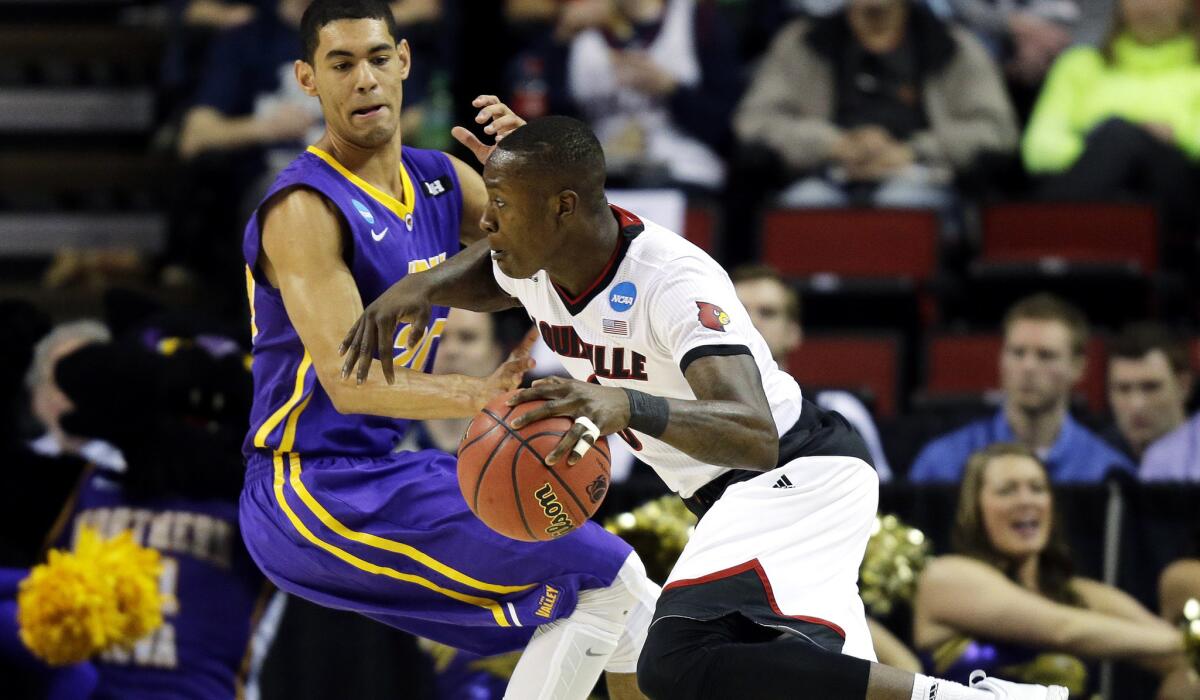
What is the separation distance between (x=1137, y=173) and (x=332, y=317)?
6236mm

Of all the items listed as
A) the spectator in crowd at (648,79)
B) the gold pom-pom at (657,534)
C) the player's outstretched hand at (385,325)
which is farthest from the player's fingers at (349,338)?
the spectator in crowd at (648,79)

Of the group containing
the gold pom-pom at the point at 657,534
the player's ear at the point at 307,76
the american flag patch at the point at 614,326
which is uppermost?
the player's ear at the point at 307,76

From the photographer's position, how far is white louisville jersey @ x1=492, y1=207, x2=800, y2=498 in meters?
4.10

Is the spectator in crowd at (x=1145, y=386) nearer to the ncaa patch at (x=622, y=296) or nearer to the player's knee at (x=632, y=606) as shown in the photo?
the player's knee at (x=632, y=606)

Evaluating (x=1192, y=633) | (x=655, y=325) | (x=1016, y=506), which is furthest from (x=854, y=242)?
(x=655, y=325)

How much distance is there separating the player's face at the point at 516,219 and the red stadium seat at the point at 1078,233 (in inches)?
209

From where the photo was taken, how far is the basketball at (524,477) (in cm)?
392

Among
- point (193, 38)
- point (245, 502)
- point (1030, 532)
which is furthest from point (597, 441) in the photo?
point (193, 38)

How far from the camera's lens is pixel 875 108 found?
955 cm

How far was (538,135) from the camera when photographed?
4172 mm

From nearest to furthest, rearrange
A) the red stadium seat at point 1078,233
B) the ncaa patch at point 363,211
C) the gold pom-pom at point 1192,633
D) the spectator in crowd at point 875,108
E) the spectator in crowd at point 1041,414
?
the ncaa patch at point 363,211 < the gold pom-pom at point 1192,633 < the spectator in crowd at point 1041,414 < the red stadium seat at point 1078,233 < the spectator in crowd at point 875,108

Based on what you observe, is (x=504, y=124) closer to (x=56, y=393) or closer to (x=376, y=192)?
(x=376, y=192)

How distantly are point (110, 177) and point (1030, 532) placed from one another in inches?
270

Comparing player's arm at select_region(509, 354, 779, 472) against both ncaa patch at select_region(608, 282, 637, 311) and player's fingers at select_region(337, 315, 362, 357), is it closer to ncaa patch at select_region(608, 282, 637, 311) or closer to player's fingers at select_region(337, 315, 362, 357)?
ncaa patch at select_region(608, 282, 637, 311)
